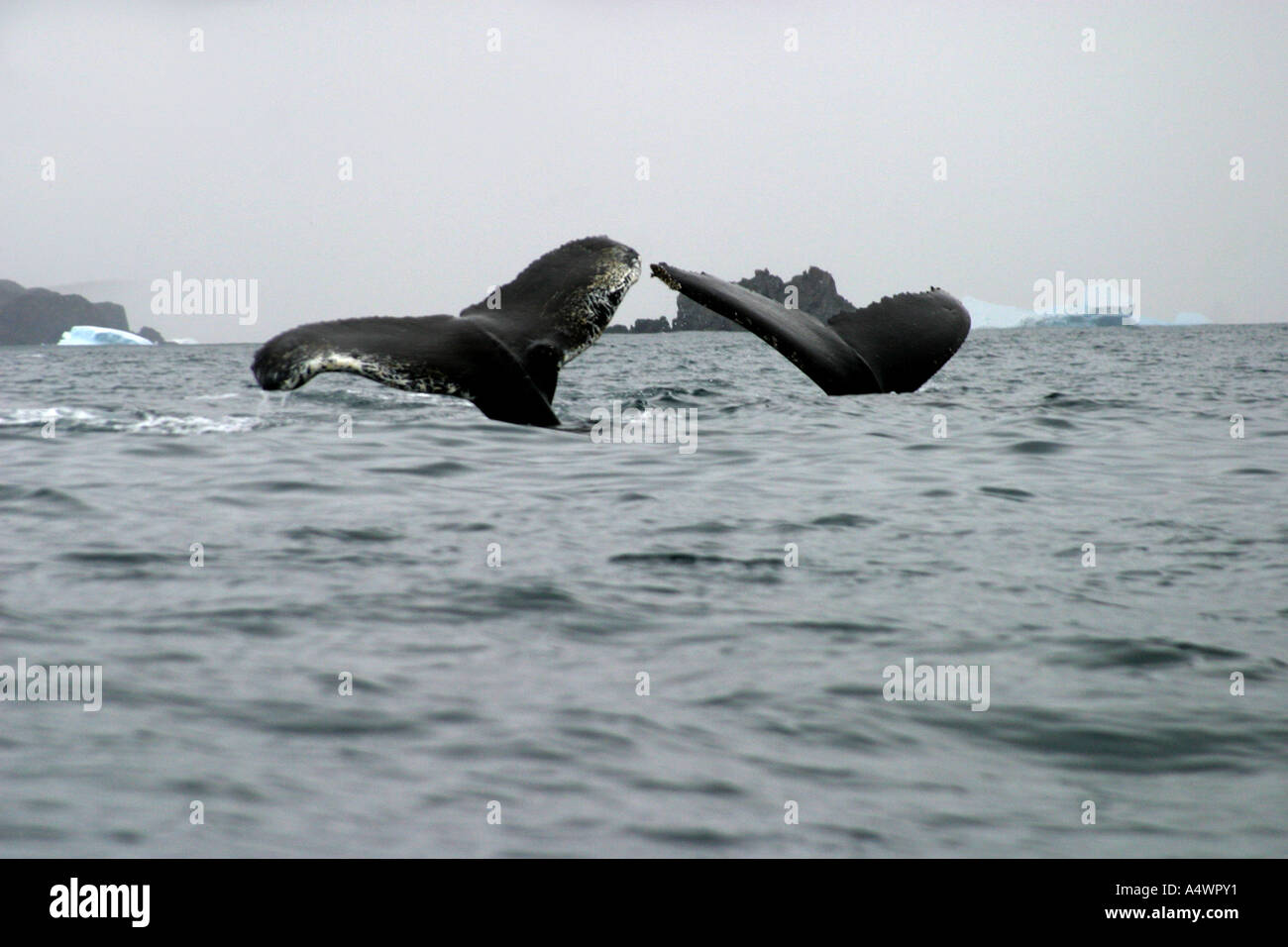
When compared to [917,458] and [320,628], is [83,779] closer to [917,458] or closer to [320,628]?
[320,628]

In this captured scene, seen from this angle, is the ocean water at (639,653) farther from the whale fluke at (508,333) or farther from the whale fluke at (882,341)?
the whale fluke at (882,341)

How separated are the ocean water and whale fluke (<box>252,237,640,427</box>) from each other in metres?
0.72

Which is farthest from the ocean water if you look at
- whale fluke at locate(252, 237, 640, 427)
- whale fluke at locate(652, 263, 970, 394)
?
whale fluke at locate(652, 263, 970, 394)

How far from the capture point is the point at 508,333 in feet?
34.3

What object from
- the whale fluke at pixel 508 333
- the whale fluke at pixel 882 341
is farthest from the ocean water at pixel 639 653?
the whale fluke at pixel 882 341

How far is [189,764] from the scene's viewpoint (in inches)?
152

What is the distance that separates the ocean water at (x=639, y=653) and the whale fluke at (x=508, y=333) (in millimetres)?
719

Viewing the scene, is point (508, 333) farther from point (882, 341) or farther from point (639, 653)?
point (639, 653)

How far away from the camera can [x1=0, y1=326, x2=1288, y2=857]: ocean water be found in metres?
3.58
